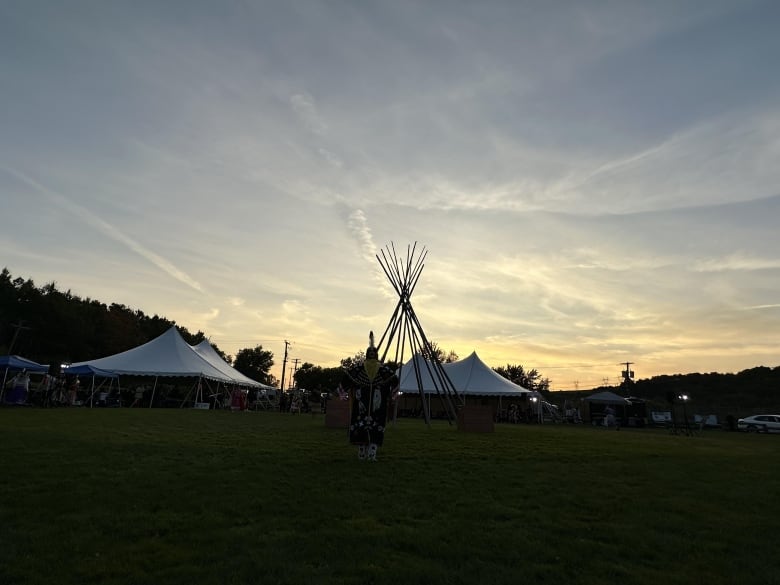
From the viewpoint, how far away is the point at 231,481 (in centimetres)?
667

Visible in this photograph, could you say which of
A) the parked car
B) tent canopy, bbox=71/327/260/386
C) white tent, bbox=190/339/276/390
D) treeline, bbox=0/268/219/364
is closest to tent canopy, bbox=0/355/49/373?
tent canopy, bbox=71/327/260/386

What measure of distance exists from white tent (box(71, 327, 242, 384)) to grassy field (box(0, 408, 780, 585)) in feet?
59.1

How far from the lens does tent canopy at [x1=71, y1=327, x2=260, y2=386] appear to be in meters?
26.5

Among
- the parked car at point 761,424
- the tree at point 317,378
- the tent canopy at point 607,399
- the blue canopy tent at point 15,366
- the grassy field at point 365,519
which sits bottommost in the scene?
the grassy field at point 365,519

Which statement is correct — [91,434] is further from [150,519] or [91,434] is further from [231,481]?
[150,519]

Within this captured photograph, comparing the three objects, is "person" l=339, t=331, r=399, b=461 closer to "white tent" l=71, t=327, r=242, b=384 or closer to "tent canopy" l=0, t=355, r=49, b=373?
"tent canopy" l=0, t=355, r=49, b=373

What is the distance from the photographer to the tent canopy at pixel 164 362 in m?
26.5

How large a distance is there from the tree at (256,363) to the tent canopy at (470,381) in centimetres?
5348

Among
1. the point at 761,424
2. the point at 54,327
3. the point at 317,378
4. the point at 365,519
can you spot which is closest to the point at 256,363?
the point at 317,378

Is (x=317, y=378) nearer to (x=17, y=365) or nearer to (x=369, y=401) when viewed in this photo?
(x=17, y=365)

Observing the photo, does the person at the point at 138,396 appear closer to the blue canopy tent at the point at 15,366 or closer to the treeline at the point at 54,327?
the blue canopy tent at the point at 15,366

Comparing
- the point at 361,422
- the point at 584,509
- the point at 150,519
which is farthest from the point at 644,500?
the point at 150,519

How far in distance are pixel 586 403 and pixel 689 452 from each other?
26.2 m

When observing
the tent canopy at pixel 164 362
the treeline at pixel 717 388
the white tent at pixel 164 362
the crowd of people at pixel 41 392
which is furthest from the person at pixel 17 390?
the treeline at pixel 717 388
